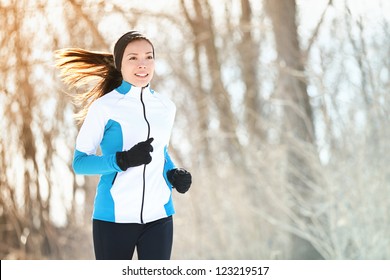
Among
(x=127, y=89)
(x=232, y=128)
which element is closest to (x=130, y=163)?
(x=127, y=89)

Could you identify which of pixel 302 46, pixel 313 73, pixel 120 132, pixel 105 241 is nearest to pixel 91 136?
pixel 120 132

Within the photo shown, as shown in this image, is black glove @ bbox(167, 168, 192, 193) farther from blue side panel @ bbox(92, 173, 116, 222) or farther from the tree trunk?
the tree trunk

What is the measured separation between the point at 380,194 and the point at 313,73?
1000 millimetres

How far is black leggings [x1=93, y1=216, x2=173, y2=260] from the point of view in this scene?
221 centimetres

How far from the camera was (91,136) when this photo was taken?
2229 millimetres

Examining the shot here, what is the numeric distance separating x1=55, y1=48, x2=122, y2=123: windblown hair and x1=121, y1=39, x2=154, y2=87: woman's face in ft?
0.45

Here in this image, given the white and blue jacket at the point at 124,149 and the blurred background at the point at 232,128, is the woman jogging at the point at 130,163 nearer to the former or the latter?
the white and blue jacket at the point at 124,149

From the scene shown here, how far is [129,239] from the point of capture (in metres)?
2.23

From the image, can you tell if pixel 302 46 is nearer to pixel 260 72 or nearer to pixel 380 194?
pixel 260 72

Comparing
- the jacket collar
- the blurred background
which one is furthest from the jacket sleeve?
the blurred background

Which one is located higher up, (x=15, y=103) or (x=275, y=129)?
(x=15, y=103)

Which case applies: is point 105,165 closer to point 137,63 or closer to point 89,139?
point 89,139

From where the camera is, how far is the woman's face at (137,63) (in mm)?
2289

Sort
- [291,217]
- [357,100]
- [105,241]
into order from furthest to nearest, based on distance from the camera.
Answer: [291,217], [357,100], [105,241]
